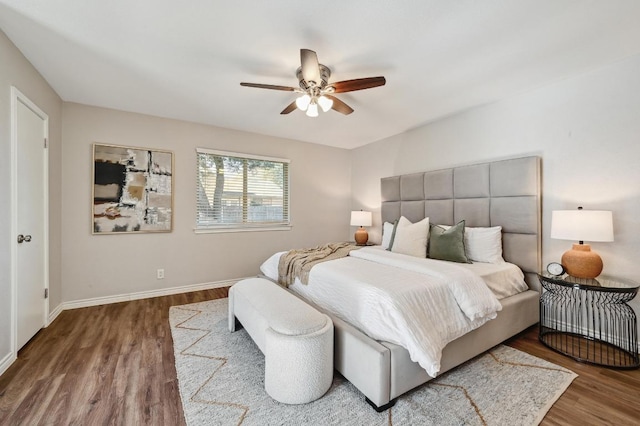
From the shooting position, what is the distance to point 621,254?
2.29 metres

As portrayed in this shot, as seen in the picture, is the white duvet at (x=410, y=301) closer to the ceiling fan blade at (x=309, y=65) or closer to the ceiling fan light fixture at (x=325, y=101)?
the ceiling fan light fixture at (x=325, y=101)

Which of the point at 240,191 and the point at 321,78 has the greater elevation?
the point at 321,78

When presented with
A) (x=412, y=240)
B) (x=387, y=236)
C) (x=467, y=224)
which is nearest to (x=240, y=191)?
(x=387, y=236)

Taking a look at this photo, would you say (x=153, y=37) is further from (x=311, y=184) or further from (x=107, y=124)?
(x=311, y=184)

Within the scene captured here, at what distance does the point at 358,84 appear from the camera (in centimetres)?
219

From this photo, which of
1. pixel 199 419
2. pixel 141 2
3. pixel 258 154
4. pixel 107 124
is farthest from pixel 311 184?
pixel 199 419

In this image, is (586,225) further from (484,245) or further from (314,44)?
(314,44)

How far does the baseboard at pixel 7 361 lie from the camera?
1.90 m

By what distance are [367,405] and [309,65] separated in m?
2.30

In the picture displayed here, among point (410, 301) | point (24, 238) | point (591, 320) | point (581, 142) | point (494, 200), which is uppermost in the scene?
point (581, 142)

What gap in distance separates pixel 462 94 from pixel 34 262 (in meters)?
4.57

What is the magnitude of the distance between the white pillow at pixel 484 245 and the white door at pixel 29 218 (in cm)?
412

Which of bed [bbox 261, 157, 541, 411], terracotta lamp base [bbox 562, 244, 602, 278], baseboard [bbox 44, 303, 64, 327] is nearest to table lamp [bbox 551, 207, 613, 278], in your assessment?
terracotta lamp base [bbox 562, 244, 602, 278]

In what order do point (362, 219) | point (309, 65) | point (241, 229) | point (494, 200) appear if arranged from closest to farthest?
point (309, 65) < point (494, 200) < point (241, 229) < point (362, 219)
